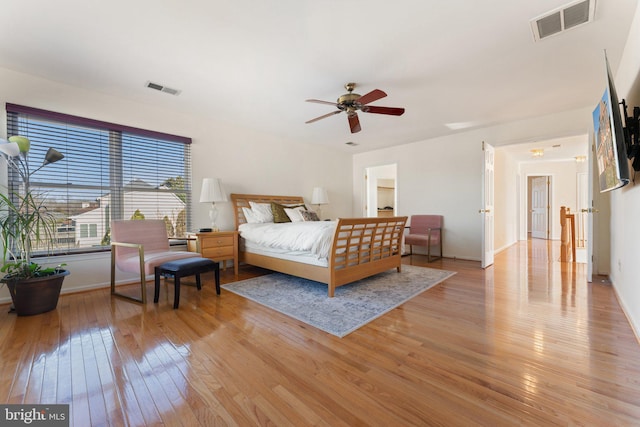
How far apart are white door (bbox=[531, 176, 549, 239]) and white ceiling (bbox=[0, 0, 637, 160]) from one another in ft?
19.1

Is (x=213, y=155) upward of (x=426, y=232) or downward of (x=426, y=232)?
upward

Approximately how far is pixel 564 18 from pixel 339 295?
3.21 metres

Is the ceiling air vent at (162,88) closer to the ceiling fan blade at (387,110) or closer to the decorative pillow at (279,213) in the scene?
the decorative pillow at (279,213)

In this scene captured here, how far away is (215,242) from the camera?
13.0 feet

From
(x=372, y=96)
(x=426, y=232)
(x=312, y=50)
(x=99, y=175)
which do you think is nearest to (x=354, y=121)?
(x=372, y=96)

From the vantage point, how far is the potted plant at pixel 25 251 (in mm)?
2527

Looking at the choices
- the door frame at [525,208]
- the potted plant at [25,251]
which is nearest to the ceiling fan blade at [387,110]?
the potted plant at [25,251]

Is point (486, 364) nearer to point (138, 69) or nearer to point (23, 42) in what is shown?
point (138, 69)

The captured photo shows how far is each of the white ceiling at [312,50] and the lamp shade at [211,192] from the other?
1150 millimetres

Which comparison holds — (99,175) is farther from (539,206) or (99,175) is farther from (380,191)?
(539,206)

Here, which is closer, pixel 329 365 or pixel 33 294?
pixel 329 365

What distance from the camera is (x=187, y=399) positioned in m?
1.40

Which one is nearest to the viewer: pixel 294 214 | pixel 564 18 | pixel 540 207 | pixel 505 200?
pixel 564 18

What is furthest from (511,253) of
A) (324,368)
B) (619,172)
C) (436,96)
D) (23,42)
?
(23,42)
